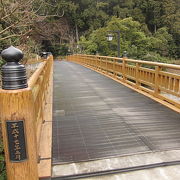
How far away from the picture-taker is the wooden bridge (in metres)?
2.05

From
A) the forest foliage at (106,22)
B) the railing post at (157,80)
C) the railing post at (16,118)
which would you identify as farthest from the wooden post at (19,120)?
the forest foliage at (106,22)

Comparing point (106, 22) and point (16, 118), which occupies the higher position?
point (106, 22)

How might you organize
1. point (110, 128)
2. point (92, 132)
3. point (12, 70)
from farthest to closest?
point (110, 128), point (92, 132), point (12, 70)

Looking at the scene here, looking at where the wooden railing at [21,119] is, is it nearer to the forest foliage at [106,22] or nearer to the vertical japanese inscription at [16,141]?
the vertical japanese inscription at [16,141]

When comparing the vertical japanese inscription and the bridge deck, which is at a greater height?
the vertical japanese inscription

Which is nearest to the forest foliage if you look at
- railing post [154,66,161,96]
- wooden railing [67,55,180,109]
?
wooden railing [67,55,180,109]

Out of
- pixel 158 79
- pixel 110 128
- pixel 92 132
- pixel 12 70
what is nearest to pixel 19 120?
pixel 12 70

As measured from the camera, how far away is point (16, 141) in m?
2.00

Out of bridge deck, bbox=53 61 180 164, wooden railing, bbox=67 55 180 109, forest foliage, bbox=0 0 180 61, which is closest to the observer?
bridge deck, bbox=53 61 180 164

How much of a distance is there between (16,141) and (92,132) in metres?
1.73

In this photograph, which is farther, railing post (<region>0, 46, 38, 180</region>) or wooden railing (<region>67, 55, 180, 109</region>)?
wooden railing (<region>67, 55, 180, 109</region>)

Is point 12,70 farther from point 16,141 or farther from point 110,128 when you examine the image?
point 110,128

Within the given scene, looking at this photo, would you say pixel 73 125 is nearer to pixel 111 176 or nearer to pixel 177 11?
pixel 111 176

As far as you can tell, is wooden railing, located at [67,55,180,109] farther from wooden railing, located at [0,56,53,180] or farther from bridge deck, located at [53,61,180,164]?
wooden railing, located at [0,56,53,180]
